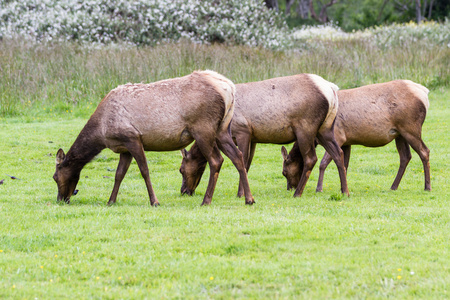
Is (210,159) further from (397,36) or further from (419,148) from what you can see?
(397,36)

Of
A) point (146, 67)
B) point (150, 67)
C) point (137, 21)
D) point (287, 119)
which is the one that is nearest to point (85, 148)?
point (287, 119)

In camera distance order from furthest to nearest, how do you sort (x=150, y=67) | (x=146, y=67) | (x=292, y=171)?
1. (x=150, y=67)
2. (x=146, y=67)
3. (x=292, y=171)

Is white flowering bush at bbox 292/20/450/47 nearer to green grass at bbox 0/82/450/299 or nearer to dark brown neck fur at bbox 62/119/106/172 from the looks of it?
green grass at bbox 0/82/450/299

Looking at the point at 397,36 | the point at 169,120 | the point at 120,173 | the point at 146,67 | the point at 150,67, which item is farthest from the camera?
the point at 397,36

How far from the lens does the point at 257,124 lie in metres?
9.73

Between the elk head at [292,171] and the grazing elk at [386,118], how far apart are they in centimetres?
44

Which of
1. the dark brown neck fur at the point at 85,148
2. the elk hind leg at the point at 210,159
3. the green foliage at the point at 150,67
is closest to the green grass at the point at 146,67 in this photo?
the green foliage at the point at 150,67

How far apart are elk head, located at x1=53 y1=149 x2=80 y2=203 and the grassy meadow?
0.52 ft

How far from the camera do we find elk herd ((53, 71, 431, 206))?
854 cm

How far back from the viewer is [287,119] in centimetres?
952

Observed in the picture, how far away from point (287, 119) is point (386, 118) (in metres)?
1.72

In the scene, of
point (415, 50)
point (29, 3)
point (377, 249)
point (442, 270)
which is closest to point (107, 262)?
point (377, 249)

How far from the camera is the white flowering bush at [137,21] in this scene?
23.9 m

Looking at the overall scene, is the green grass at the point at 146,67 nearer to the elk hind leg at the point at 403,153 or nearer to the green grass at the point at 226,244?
the green grass at the point at 226,244
